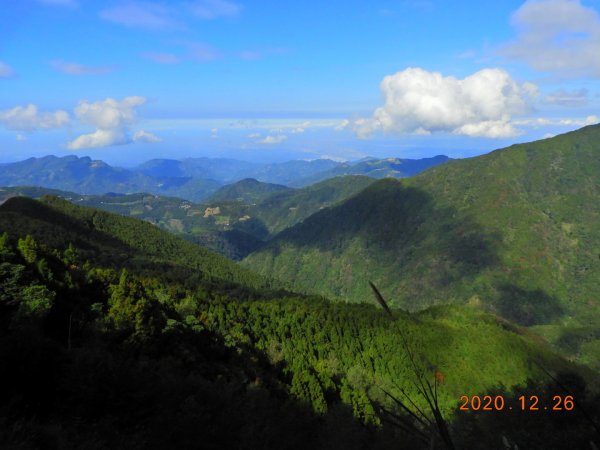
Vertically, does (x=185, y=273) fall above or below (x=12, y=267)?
below

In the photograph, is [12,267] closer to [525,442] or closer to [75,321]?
[75,321]

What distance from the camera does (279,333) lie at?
347 ft

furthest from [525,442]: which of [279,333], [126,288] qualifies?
[279,333]

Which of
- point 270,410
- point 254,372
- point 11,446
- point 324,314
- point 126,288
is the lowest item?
point 324,314

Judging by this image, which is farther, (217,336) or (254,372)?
(217,336)

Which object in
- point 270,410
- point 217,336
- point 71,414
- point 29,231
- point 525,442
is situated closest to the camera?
Answer: point 71,414

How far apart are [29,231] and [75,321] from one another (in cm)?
14285

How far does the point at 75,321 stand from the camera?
44.1m

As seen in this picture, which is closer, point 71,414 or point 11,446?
point 11,446

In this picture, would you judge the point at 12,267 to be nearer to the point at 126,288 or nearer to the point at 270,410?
the point at 126,288

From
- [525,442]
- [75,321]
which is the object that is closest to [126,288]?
[75,321]

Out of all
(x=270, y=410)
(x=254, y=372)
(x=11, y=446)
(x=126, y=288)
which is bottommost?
(x=254, y=372)

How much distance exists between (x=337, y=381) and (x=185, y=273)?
115 metres

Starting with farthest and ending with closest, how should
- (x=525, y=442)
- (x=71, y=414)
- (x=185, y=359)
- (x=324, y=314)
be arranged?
1. (x=324, y=314)
2. (x=185, y=359)
3. (x=525, y=442)
4. (x=71, y=414)
